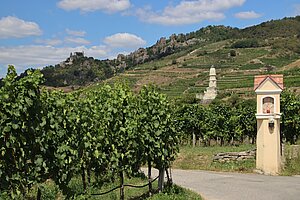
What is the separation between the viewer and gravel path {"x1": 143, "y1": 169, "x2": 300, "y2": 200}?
12641 millimetres

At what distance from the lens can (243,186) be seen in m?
14.4

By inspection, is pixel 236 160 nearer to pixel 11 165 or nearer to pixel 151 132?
pixel 151 132

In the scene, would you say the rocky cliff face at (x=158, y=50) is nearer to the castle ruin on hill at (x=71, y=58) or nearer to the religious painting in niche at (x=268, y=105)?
the castle ruin on hill at (x=71, y=58)

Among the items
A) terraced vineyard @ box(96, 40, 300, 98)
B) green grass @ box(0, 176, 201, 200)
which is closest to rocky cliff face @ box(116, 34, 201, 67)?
terraced vineyard @ box(96, 40, 300, 98)

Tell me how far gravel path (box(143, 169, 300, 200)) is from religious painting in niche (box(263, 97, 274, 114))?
2907mm

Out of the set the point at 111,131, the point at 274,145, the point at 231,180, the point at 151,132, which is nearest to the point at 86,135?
the point at 111,131

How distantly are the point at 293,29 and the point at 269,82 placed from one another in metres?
125

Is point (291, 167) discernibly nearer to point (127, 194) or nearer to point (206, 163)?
point (206, 163)

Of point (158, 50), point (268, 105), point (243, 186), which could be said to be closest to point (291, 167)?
point (268, 105)

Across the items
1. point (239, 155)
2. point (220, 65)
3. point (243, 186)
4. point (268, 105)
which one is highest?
point (220, 65)

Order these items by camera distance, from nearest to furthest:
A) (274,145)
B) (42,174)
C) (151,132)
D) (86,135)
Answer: (42,174)
(86,135)
(151,132)
(274,145)

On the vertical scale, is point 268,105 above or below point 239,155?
above

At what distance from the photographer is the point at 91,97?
481 inches

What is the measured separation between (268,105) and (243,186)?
17.7ft
